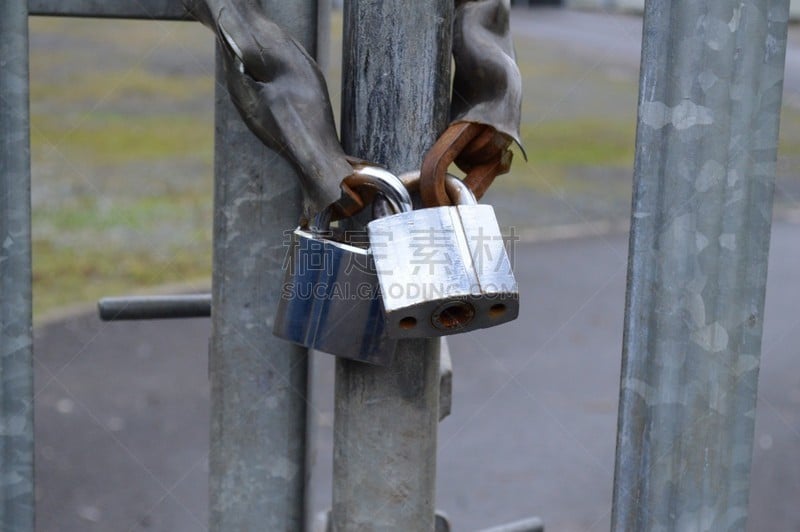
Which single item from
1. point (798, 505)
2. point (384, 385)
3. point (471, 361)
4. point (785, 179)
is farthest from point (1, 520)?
point (785, 179)

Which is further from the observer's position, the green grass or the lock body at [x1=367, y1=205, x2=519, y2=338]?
the green grass

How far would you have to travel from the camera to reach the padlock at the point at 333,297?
115 cm

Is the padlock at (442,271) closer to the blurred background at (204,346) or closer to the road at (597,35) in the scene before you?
the blurred background at (204,346)

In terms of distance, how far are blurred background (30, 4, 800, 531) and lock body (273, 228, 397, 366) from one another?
0.63 ft

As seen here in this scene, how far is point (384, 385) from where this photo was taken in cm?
117

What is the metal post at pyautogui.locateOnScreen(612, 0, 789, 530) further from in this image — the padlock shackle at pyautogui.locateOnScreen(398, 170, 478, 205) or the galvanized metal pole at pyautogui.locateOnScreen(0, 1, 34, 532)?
the galvanized metal pole at pyautogui.locateOnScreen(0, 1, 34, 532)

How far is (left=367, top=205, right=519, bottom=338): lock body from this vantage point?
3.34 feet

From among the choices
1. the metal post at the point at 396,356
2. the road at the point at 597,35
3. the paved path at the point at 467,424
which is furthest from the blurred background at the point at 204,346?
the road at the point at 597,35

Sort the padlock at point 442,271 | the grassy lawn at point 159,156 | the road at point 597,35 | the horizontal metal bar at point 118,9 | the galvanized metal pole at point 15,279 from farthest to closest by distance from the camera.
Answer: the road at point 597,35 → the grassy lawn at point 159,156 → the horizontal metal bar at point 118,9 → the galvanized metal pole at point 15,279 → the padlock at point 442,271

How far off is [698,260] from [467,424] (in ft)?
9.49

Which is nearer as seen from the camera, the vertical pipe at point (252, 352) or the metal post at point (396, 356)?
the metal post at point (396, 356)

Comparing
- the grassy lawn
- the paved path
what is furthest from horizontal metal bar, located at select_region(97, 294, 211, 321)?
the grassy lawn

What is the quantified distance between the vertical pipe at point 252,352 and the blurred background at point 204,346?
0.07 meters

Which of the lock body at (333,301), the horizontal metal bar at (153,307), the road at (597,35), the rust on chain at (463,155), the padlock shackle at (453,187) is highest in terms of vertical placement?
the rust on chain at (463,155)
